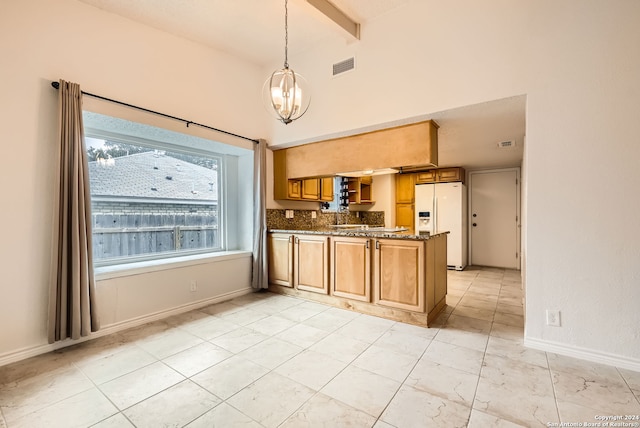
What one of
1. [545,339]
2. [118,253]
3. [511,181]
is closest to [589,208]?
[545,339]

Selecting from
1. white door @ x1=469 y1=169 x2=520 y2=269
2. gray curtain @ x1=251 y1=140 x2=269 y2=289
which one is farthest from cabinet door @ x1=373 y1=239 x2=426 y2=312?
white door @ x1=469 y1=169 x2=520 y2=269

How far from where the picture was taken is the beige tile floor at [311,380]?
164cm

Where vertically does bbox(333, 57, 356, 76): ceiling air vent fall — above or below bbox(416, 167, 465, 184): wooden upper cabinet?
above

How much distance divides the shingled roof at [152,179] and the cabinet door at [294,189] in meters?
1.08

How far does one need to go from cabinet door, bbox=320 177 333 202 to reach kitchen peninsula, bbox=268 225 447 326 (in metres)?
1.36

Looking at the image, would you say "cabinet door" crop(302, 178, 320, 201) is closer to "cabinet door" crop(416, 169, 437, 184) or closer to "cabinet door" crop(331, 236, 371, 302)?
"cabinet door" crop(331, 236, 371, 302)

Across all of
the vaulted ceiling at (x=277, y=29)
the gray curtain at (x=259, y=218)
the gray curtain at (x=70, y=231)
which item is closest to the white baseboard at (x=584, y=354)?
the vaulted ceiling at (x=277, y=29)

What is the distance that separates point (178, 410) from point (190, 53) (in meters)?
3.61

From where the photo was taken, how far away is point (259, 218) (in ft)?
13.5

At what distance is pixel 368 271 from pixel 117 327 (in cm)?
265

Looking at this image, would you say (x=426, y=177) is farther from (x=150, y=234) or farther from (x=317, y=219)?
(x=150, y=234)

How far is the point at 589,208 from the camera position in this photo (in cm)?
224

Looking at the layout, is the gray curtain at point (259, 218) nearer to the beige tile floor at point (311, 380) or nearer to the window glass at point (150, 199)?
the window glass at point (150, 199)

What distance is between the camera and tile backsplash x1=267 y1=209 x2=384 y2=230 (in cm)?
452
